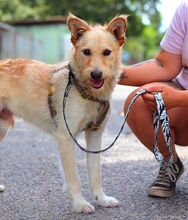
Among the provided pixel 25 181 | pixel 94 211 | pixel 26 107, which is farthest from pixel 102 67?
pixel 25 181

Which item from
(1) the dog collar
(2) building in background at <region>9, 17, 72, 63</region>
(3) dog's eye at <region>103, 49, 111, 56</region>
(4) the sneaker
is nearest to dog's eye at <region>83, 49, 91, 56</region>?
(3) dog's eye at <region>103, 49, 111, 56</region>

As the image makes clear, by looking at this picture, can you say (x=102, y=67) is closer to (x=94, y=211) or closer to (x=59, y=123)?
(x=59, y=123)

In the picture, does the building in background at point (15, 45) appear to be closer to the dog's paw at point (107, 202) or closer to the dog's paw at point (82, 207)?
the dog's paw at point (107, 202)

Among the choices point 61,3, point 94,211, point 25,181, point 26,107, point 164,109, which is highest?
point 164,109

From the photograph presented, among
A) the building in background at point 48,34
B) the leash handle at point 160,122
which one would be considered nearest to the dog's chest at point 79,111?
the leash handle at point 160,122

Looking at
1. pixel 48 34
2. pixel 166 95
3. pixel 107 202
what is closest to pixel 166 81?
pixel 166 95

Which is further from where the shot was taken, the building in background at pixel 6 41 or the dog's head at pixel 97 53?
the building in background at pixel 6 41

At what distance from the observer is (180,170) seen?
4.35 metres

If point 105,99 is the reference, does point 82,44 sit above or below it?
above

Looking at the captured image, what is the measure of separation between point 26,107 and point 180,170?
1422 millimetres

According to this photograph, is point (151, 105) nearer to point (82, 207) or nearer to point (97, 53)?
point (97, 53)

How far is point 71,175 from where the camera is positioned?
3777 mm

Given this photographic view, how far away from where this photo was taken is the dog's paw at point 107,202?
3.90 m

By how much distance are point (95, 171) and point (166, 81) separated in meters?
0.94
